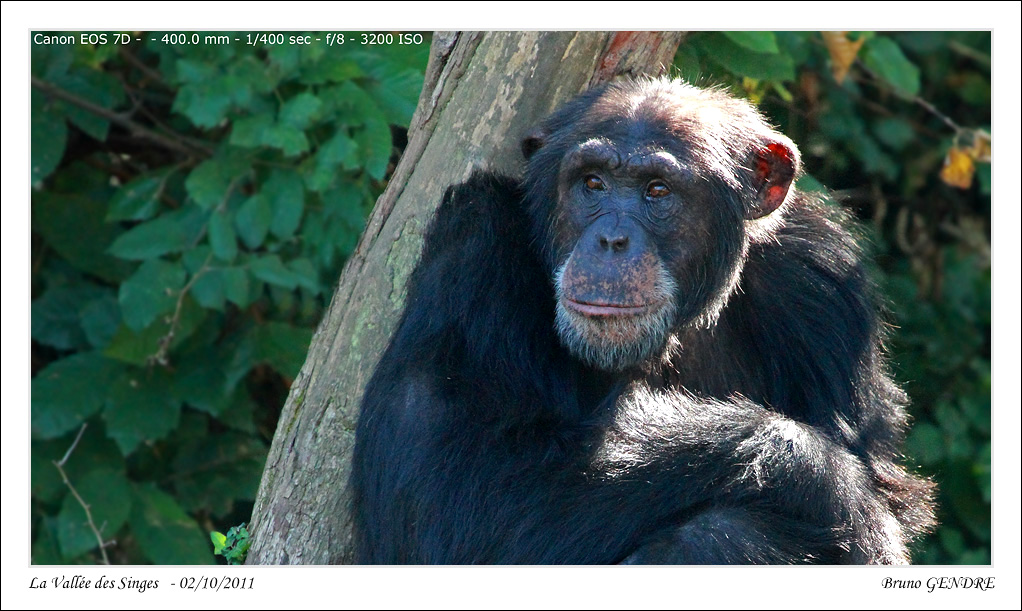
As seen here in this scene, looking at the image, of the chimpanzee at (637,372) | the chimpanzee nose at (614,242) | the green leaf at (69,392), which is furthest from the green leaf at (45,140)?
the chimpanzee nose at (614,242)

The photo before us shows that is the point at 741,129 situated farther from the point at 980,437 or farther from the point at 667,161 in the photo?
the point at 980,437

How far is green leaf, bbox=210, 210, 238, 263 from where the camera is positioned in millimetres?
4301

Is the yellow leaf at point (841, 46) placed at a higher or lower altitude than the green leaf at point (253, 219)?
higher

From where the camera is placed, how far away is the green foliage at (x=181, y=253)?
13.4ft

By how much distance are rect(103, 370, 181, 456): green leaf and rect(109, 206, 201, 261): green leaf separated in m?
0.64

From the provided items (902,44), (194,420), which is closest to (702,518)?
(194,420)

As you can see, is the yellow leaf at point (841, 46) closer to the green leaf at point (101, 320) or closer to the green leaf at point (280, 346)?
the green leaf at point (280, 346)

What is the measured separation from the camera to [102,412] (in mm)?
4793

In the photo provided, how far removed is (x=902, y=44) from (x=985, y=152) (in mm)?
1924

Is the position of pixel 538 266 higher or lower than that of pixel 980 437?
higher

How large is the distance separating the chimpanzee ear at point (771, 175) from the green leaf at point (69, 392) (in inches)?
122

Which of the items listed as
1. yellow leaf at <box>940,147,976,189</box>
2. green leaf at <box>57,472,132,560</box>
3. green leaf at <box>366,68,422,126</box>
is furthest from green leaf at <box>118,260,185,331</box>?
yellow leaf at <box>940,147,976,189</box>

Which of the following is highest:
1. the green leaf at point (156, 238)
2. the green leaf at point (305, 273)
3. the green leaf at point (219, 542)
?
the green leaf at point (156, 238)

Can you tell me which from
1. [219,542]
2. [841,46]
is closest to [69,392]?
[219,542]
